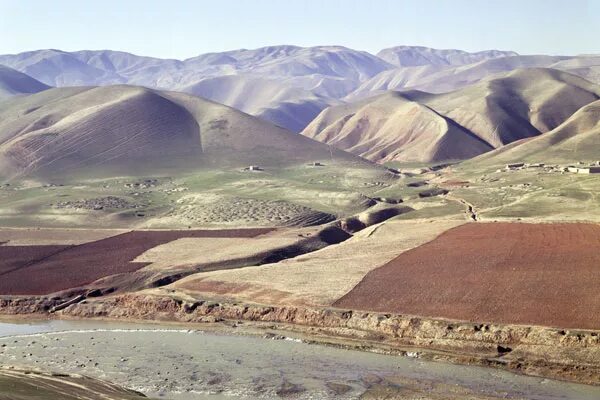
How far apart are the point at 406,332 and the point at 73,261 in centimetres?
4383

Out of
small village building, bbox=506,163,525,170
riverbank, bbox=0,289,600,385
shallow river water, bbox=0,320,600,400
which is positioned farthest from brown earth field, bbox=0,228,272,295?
small village building, bbox=506,163,525,170

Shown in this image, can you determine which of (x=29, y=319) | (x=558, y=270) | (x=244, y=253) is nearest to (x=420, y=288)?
(x=558, y=270)

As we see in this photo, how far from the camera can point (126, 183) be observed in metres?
154

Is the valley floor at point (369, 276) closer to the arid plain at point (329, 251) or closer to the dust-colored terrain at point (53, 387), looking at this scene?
the arid plain at point (329, 251)

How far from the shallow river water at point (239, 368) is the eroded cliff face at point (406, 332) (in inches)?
63.2

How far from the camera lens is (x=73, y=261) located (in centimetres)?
8625

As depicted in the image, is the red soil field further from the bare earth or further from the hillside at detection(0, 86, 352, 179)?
the hillside at detection(0, 86, 352, 179)

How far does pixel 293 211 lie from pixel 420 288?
5367cm

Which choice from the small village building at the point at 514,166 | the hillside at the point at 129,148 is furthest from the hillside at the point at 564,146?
the hillside at the point at 129,148

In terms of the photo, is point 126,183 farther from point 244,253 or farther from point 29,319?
point 29,319

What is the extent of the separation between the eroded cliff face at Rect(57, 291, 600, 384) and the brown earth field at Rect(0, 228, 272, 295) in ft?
25.5

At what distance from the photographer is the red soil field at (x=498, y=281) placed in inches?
2233

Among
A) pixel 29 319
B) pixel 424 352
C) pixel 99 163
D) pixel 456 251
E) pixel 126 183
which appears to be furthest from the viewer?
pixel 99 163

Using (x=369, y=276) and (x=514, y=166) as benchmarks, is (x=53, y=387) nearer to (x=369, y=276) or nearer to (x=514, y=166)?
(x=369, y=276)
